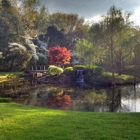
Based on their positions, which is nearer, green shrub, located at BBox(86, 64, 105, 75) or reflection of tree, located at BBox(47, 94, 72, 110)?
reflection of tree, located at BBox(47, 94, 72, 110)

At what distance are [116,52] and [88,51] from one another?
10.1ft

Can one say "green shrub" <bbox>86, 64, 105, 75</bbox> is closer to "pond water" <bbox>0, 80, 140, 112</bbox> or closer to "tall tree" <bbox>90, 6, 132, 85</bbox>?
"tall tree" <bbox>90, 6, 132, 85</bbox>

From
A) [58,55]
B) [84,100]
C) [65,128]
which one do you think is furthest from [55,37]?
[65,128]

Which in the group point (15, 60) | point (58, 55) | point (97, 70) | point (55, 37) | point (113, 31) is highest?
point (55, 37)

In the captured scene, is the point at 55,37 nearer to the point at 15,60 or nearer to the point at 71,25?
the point at 71,25

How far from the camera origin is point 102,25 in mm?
18953

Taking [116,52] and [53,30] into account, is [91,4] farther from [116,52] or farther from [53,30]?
[53,30]

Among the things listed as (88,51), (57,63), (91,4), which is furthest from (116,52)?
(57,63)

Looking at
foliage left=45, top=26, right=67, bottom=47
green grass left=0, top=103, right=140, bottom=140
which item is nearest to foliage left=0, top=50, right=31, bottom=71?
foliage left=45, top=26, right=67, bottom=47

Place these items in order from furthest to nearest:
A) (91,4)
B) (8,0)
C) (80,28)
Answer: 1. (80,28)
2. (8,0)
3. (91,4)

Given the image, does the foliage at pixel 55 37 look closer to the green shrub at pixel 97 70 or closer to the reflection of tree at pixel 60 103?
the green shrub at pixel 97 70

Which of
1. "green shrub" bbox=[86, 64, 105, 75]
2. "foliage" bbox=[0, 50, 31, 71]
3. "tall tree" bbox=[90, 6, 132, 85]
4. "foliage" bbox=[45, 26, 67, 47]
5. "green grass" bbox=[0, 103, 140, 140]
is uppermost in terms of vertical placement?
"foliage" bbox=[45, 26, 67, 47]

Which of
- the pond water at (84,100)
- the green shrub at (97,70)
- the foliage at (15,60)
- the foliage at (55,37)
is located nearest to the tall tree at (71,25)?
the foliage at (55,37)

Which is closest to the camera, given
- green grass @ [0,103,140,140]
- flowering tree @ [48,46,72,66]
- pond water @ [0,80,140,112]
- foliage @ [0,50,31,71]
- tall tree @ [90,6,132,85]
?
green grass @ [0,103,140,140]
